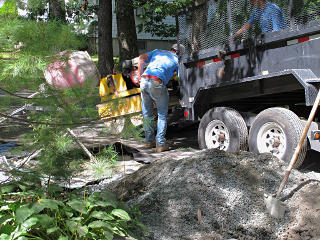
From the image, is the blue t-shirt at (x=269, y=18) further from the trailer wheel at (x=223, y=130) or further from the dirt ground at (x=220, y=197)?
the dirt ground at (x=220, y=197)

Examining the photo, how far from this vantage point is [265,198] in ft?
12.0

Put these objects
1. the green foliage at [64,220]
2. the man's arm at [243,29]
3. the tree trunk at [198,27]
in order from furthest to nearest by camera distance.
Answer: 1. the tree trunk at [198,27]
2. the man's arm at [243,29]
3. the green foliage at [64,220]

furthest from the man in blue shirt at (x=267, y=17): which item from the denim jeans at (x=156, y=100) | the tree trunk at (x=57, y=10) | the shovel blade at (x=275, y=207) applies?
the tree trunk at (x=57, y=10)

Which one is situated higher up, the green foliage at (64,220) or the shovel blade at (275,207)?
the green foliage at (64,220)

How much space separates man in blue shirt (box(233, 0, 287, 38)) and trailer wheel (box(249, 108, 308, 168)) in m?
1.12

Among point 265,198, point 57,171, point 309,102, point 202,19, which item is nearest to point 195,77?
point 202,19

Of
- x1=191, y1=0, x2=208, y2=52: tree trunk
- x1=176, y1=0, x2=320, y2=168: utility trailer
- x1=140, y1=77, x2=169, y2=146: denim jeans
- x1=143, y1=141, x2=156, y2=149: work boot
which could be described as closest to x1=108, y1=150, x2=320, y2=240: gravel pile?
x1=176, y1=0, x2=320, y2=168: utility trailer

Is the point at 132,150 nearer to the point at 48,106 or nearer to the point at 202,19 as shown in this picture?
the point at 202,19

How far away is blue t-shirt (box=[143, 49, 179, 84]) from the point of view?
695 centimetres

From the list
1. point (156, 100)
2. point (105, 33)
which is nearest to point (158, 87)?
point (156, 100)

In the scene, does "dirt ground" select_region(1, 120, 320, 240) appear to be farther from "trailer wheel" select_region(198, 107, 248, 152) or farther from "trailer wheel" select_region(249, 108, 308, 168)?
"trailer wheel" select_region(198, 107, 248, 152)

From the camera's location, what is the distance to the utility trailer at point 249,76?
4.88 metres

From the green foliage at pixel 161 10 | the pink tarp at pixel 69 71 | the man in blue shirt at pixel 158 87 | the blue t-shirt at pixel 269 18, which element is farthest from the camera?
the green foliage at pixel 161 10

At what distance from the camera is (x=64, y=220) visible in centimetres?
283
